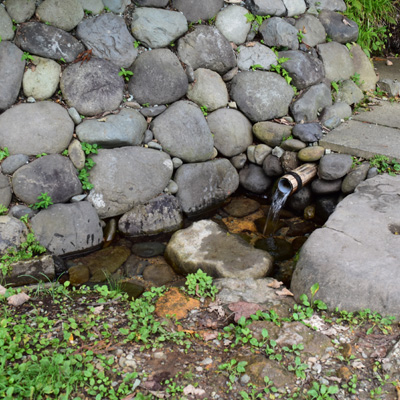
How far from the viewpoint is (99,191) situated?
4895 mm

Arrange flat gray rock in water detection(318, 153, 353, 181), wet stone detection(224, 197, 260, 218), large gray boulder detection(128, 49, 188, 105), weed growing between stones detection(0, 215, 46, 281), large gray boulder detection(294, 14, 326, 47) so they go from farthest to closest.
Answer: large gray boulder detection(294, 14, 326, 47)
wet stone detection(224, 197, 260, 218)
large gray boulder detection(128, 49, 188, 105)
flat gray rock in water detection(318, 153, 353, 181)
weed growing between stones detection(0, 215, 46, 281)

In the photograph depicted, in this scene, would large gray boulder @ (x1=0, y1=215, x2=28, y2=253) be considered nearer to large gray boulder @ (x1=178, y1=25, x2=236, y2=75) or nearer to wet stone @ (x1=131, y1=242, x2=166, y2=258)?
wet stone @ (x1=131, y1=242, x2=166, y2=258)

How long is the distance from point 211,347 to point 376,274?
54.6 inches

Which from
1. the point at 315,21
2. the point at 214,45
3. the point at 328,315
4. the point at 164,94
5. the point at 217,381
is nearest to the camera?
the point at 217,381

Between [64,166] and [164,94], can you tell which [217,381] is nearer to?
[64,166]

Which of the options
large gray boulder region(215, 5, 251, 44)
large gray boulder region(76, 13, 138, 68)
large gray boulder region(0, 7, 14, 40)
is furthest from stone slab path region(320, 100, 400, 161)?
large gray boulder region(0, 7, 14, 40)

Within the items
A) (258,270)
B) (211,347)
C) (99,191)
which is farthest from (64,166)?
(211,347)

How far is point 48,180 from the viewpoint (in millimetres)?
4637

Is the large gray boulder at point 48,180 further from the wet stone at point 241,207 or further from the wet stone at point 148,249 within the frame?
the wet stone at point 241,207

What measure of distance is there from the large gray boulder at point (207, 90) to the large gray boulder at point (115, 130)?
84cm

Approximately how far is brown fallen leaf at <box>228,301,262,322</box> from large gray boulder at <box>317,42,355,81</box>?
4130 mm

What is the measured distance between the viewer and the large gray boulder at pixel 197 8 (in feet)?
18.7

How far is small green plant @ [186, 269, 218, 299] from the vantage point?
3.88 m

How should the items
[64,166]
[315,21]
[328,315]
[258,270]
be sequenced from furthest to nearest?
[315,21] → [64,166] → [258,270] → [328,315]
